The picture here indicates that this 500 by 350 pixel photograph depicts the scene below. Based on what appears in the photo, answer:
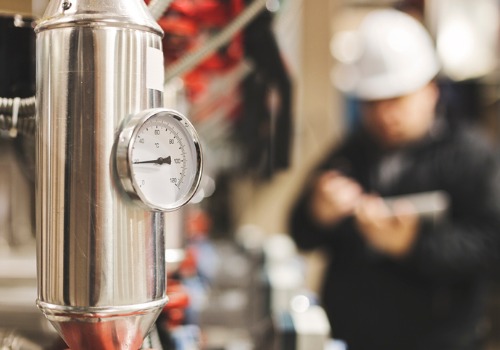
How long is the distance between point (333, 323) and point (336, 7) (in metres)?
2.39

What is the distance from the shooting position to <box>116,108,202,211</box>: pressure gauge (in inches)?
24.8

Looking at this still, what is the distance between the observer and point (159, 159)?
676 mm

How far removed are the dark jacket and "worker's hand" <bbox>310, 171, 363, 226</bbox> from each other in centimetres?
6

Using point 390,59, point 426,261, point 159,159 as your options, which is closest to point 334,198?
point 426,261

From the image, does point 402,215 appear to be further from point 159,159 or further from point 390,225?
point 159,159

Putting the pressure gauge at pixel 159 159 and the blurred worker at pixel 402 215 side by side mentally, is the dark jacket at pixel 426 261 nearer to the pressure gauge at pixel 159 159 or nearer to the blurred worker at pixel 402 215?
the blurred worker at pixel 402 215

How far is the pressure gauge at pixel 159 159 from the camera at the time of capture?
63 centimetres

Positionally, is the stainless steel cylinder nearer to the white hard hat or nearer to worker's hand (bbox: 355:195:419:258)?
worker's hand (bbox: 355:195:419:258)

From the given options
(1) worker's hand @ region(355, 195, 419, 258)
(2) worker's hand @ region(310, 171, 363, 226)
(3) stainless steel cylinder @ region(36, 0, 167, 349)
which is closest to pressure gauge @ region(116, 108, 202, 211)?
(3) stainless steel cylinder @ region(36, 0, 167, 349)

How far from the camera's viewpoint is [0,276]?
1541 mm

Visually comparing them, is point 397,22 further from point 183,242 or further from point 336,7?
point 183,242

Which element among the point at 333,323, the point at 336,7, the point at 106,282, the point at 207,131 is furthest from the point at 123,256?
the point at 336,7

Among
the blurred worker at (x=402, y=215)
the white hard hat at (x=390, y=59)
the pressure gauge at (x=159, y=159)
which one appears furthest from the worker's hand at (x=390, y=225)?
the pressure gauge at (x=159, y=159)

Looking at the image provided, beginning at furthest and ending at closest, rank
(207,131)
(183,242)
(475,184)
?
(207,131), (475,184), (183,242)
